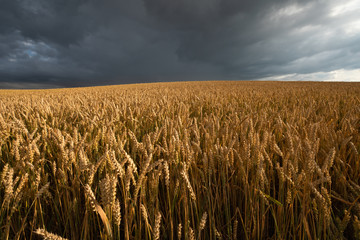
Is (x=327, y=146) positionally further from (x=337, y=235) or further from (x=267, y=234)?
(x=267, y=234)

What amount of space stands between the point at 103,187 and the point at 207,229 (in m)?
0.57

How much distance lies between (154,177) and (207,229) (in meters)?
0.37

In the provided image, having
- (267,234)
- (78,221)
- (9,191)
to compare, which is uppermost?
(9,191)

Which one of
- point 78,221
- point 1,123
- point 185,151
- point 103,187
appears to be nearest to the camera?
point 103,187

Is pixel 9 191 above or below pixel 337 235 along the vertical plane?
above

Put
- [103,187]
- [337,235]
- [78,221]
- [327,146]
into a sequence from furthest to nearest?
[327,146], [78,221], [337,235], [103,187]

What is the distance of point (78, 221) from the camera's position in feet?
2.68

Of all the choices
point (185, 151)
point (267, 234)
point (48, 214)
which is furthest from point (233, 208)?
point (48, 214)

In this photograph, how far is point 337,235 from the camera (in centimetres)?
71

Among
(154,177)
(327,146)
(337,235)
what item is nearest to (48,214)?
(154,177)

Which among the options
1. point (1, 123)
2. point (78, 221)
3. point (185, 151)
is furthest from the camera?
point (1, 123)

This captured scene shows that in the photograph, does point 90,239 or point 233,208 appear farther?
point 233,208

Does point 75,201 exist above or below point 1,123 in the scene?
below

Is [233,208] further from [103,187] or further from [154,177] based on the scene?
[103,187]
